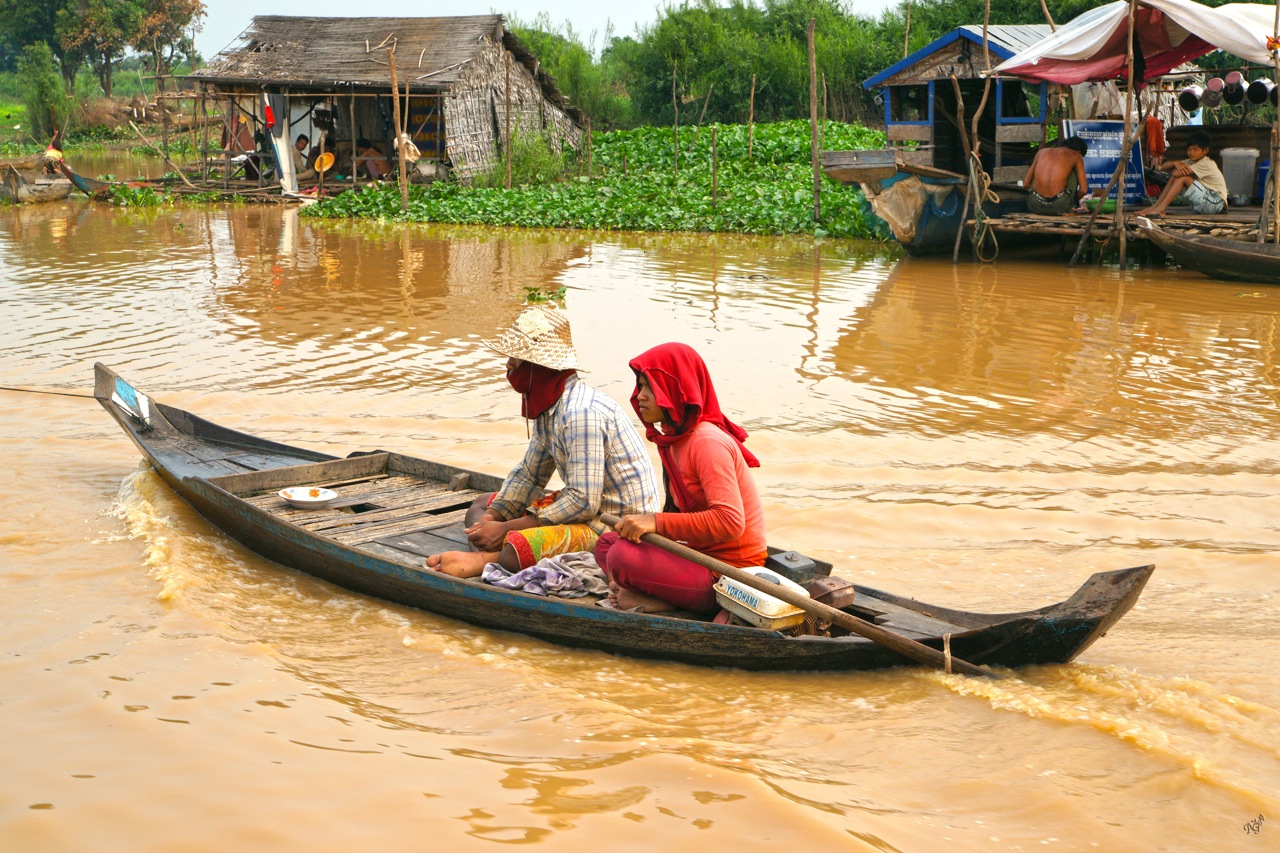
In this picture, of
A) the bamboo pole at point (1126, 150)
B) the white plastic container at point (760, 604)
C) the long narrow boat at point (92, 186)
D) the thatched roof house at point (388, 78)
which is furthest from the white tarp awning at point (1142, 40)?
the long narrow boat at point (92, 186)

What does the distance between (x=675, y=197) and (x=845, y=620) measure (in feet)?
51.2

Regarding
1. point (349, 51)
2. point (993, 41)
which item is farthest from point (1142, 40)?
point (349, 51)

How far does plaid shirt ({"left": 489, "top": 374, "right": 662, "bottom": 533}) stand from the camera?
13.0 ft

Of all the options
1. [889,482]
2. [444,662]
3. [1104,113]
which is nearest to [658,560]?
[444,662]

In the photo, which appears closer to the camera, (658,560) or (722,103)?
(658,560)

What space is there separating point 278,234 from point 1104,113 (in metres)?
11.6

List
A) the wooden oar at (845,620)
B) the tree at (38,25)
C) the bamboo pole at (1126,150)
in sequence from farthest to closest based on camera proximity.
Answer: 1. the tree at (38,25)
2. the bamboo pole at (1126,150)
3. the wooden oar at (845,620)

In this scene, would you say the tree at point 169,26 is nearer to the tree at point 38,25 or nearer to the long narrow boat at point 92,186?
the tree at point 38,25

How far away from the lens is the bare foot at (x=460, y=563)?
4086 mm

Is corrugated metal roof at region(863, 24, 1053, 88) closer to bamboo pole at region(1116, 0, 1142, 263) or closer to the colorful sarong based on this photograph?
bamboo pole at region(1116, 0, 1142, 263)

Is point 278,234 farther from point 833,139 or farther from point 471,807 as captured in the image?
point 471,807

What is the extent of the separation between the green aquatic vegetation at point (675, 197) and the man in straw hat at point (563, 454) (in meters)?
11.8

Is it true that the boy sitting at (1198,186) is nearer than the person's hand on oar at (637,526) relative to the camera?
No

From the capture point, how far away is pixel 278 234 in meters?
16.8
